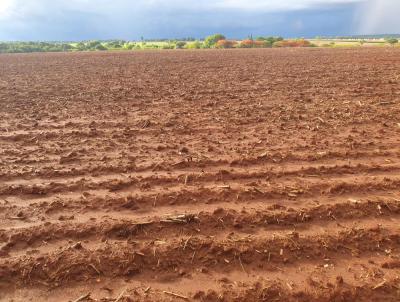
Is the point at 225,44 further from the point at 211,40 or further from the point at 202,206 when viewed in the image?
the point at 202,206

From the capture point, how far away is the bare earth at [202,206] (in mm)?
3689

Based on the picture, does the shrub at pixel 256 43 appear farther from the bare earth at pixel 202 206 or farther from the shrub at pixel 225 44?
the bare earth at pixel 202 206

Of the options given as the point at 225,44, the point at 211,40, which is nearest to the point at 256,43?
the point at 225,44

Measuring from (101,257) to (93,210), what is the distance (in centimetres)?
108

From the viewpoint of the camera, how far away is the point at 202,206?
16.3 feet

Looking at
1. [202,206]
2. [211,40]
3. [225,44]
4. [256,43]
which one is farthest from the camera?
[211,40]

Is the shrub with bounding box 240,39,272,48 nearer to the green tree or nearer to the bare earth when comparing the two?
the green tree

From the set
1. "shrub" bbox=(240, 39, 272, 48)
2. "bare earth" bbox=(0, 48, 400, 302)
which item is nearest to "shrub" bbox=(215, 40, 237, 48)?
"shrub" bbox=(240, 39, 272, 48)

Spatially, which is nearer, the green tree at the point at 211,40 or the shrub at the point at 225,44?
the shrub at the point at 225,44

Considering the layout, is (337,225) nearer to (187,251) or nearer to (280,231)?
(280,231)

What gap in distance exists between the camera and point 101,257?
397 cm

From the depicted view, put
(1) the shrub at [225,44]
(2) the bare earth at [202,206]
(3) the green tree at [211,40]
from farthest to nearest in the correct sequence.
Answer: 1. (3) the green tree at [211,40]
2. (1) the shrub at [225,44]
3. (2) the bare earth at [202,206]

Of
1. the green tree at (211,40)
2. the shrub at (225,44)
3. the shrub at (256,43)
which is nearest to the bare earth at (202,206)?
the shrub at (225,44)

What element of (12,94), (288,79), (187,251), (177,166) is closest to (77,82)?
(12,94)
